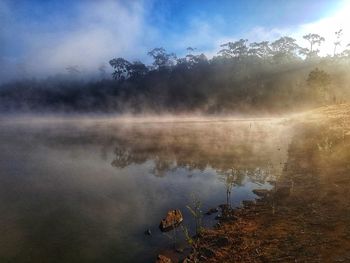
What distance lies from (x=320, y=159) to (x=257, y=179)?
13.0ft

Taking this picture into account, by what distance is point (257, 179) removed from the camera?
59.6 feet

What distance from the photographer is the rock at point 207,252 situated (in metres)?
9.30

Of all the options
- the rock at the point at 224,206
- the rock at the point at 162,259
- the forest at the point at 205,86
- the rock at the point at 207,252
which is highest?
the forest at the point at 205,86

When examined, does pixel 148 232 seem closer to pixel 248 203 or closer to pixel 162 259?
pixel 162 259

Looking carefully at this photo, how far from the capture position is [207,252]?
9.46m

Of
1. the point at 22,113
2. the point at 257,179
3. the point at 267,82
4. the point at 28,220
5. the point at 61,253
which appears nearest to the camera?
the point at 61,253

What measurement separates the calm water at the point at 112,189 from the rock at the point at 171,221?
0.31 metres

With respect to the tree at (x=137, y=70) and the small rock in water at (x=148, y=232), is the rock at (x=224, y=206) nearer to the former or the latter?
the small rock in water at (x=148, y=232)

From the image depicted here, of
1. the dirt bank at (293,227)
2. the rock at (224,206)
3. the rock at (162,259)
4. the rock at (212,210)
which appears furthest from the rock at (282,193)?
the rock at (162,259)

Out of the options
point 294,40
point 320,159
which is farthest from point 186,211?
point 294,40

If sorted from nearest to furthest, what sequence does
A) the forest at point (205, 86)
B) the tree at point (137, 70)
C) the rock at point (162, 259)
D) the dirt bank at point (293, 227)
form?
the dirt bank at point (293, 227) < the rock at point (162, 259) < the forest at point (205, 86) < the tree at point (137, 70)

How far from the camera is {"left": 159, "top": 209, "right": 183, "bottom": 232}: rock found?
1178 cm

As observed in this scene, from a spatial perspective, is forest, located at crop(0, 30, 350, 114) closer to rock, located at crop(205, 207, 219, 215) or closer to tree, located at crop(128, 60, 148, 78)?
tree, located at crop(128, 60, 148, 78)

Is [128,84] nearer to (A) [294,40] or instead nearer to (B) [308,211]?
(A) [294,40]
